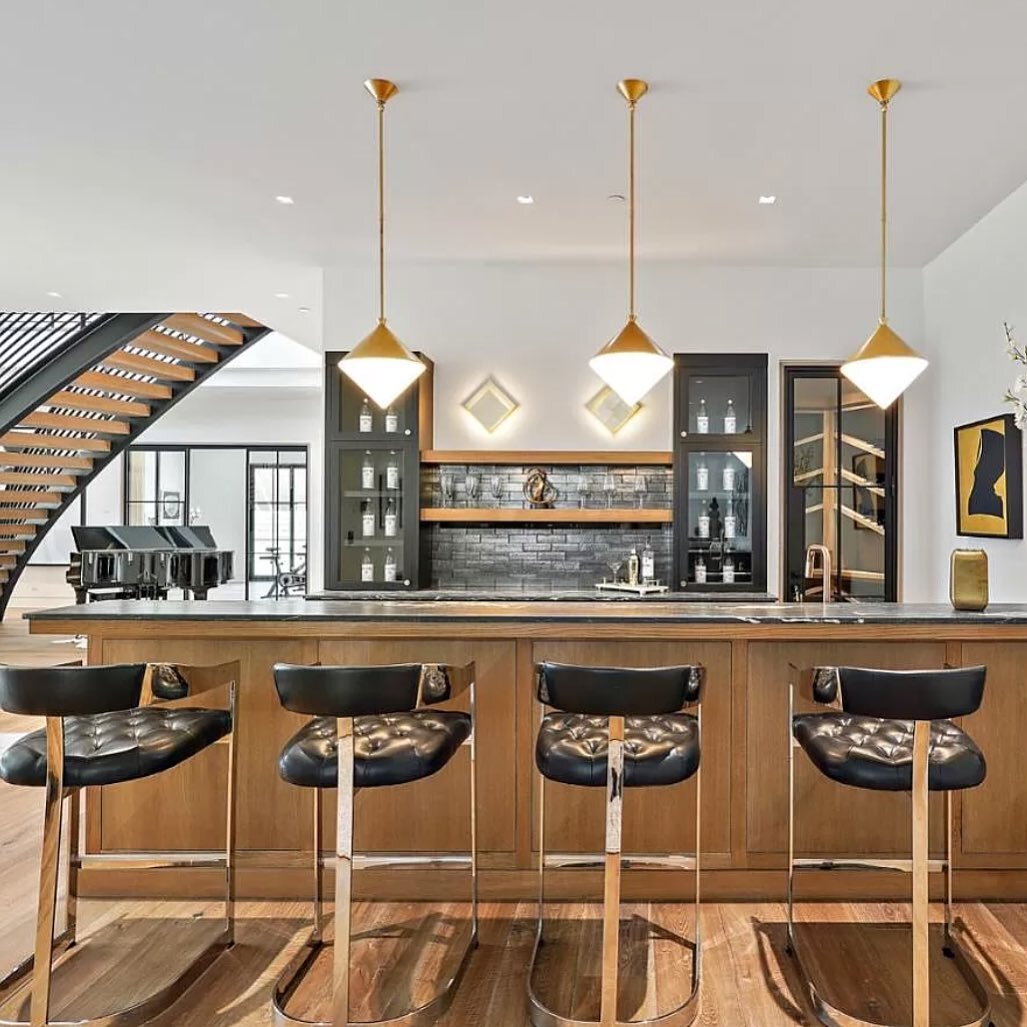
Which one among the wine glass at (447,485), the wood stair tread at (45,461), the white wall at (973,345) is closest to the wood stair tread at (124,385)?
the wood stair tread at (45,461)

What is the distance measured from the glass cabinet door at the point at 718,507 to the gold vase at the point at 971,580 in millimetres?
2443

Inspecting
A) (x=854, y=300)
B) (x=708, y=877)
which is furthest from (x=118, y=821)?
(x=854, y=300)

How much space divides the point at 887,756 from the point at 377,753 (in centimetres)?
138

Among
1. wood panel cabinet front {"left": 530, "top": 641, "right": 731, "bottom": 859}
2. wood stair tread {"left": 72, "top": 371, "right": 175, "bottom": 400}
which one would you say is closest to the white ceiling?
wood panel cabinet front {"left": 530, "top": 641, "right": 731, "bottom": 859}

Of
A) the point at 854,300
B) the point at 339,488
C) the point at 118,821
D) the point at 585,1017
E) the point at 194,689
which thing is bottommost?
the point at 585,1017

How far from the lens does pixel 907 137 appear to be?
3.63m

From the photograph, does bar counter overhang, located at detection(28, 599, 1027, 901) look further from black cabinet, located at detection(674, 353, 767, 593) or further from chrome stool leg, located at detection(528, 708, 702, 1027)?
black cabinet, located at detection(674, 353, 767, 593)

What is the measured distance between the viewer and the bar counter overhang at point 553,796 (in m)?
2.94

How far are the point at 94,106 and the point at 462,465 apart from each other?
9.62 feet

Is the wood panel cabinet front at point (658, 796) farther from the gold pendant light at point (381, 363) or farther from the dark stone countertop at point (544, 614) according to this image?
the gold pendant light at point (381, 363)

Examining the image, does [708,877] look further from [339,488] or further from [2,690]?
[339,488]

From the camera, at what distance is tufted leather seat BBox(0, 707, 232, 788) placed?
7.36 ft

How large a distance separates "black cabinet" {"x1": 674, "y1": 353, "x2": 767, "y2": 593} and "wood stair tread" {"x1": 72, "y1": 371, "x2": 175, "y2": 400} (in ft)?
20.5

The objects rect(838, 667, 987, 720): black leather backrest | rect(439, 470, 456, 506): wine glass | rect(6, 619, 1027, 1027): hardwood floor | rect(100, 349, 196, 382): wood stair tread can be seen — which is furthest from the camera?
rect(100, 349, 196, 382): wood stair tread
